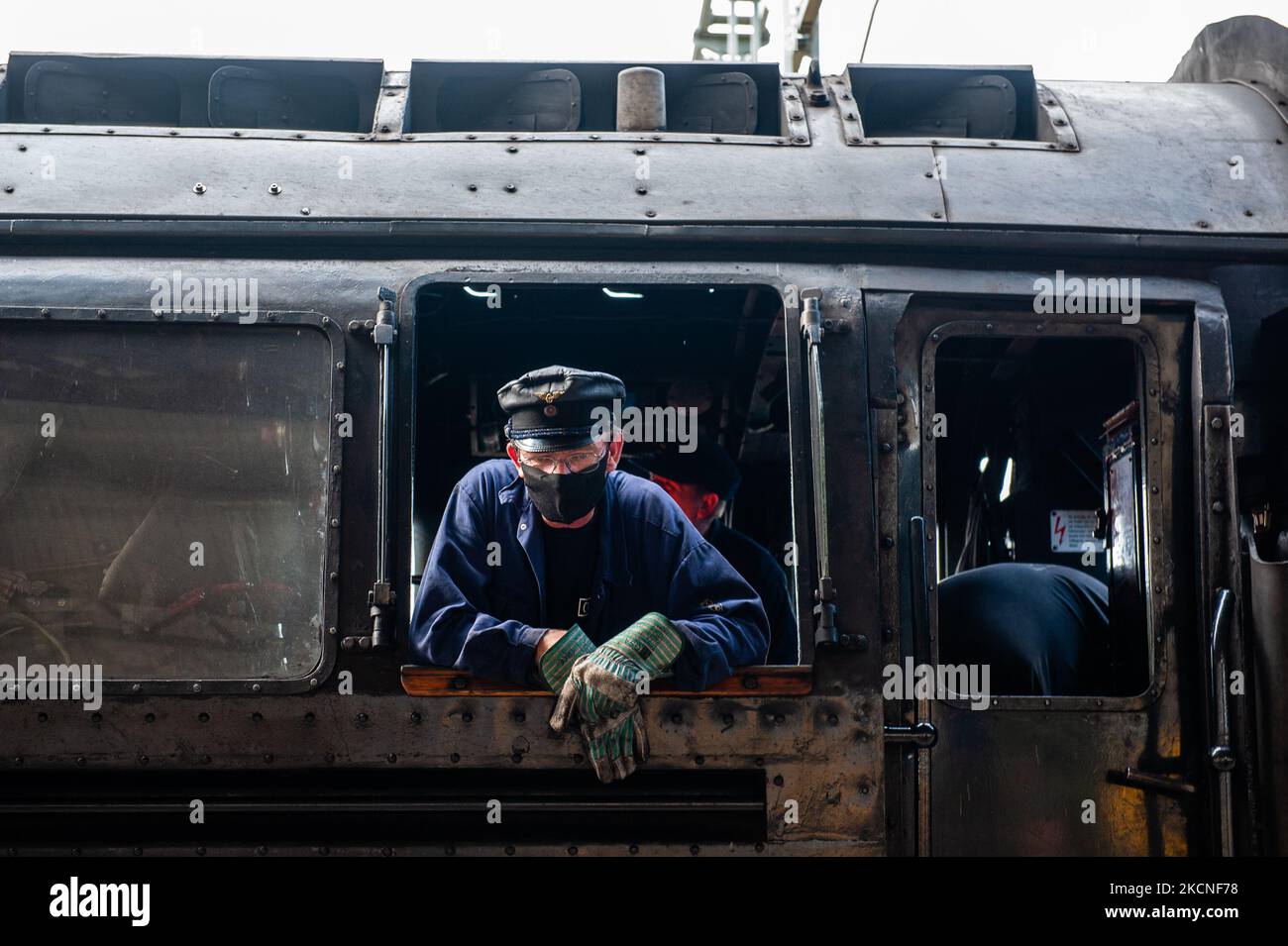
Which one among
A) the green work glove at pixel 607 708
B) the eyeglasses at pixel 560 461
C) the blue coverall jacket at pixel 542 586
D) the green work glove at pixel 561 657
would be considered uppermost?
the eyeglasses at pixel 560 461

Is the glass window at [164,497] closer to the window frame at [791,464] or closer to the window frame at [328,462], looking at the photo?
the window frame at [328,462]

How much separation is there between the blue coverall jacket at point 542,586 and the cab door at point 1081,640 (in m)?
0.44

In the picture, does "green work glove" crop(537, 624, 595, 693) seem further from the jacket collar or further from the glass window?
the glass window

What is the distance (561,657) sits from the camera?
286 cm

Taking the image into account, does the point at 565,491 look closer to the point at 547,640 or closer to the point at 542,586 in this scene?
the point at 542,586

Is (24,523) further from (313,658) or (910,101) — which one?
(910,101)

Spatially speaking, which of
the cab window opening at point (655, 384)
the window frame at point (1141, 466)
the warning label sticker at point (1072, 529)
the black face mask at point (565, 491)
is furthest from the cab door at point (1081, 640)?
the warning label sticker at point (1072, 529)

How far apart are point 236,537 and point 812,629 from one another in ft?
4.74

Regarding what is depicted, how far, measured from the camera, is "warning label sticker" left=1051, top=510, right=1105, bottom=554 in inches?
178

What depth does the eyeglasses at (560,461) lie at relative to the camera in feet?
10.2

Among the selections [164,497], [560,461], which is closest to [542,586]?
[560,461]

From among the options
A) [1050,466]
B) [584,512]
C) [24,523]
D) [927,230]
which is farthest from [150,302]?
[1050,466]

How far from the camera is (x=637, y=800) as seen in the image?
2822 mm

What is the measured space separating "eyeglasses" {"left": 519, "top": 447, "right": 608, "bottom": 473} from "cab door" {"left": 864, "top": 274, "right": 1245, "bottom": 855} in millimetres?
760
